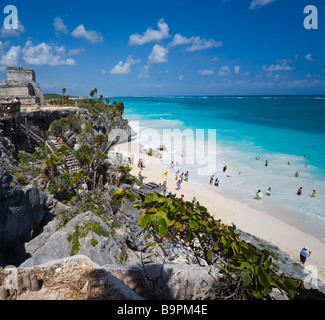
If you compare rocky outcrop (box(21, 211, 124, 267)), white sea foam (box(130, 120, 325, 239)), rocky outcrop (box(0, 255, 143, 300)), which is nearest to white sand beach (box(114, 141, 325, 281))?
white sea foam (box(130, 120, 325, 239))

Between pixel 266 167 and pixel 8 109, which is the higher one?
pixel 8 109

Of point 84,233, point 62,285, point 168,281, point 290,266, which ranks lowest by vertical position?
point 290,266

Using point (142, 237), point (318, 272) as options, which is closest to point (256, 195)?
point (318, 272)

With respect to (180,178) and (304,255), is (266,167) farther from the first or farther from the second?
(304,255)

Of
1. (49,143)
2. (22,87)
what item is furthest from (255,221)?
(22,87)

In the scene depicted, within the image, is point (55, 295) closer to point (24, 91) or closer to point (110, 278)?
point (110, 278)

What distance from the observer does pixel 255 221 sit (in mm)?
16703

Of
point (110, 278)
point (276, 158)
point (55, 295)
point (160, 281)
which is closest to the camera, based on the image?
point (55, 295)

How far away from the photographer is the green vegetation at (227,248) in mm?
3545

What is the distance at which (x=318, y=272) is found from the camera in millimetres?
12031

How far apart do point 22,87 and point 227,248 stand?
2953 centimetres

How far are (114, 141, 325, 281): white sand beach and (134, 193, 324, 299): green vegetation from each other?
448 inches

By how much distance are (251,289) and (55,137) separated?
22.7m
